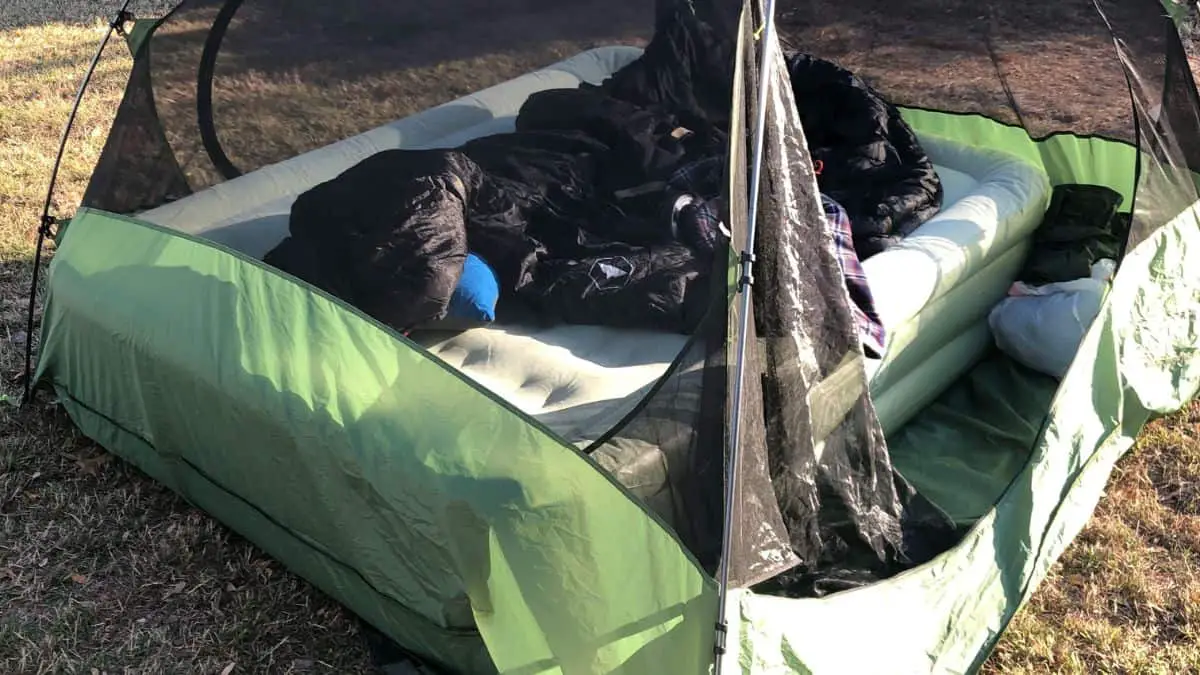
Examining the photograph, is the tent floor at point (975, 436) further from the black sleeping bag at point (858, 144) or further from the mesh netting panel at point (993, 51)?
the mesh netting panel at point (993, 51)

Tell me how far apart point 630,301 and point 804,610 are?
0.73 metres

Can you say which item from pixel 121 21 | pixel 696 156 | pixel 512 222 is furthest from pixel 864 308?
pixel 121 21

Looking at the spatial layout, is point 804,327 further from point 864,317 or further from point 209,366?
point 209,366

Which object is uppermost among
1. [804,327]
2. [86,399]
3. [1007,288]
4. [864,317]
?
[804,327]

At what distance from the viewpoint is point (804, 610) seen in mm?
1764

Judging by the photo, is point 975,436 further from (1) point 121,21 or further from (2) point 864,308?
(1) point 121,21

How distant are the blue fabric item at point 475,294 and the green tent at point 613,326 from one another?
20mm

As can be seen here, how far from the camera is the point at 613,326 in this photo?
228cm

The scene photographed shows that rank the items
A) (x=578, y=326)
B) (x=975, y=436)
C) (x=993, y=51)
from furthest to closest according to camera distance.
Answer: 1. (x=993, y=51)
2. (x=975, y=436)
3. (x=578, y=326)

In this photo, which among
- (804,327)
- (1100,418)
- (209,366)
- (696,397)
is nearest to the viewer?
(696,397)

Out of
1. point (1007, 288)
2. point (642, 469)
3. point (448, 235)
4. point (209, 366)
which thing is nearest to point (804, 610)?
point (642, 469)

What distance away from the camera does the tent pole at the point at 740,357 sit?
161 cm

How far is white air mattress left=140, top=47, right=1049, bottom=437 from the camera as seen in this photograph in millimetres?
2090

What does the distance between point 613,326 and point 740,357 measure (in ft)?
2.27
